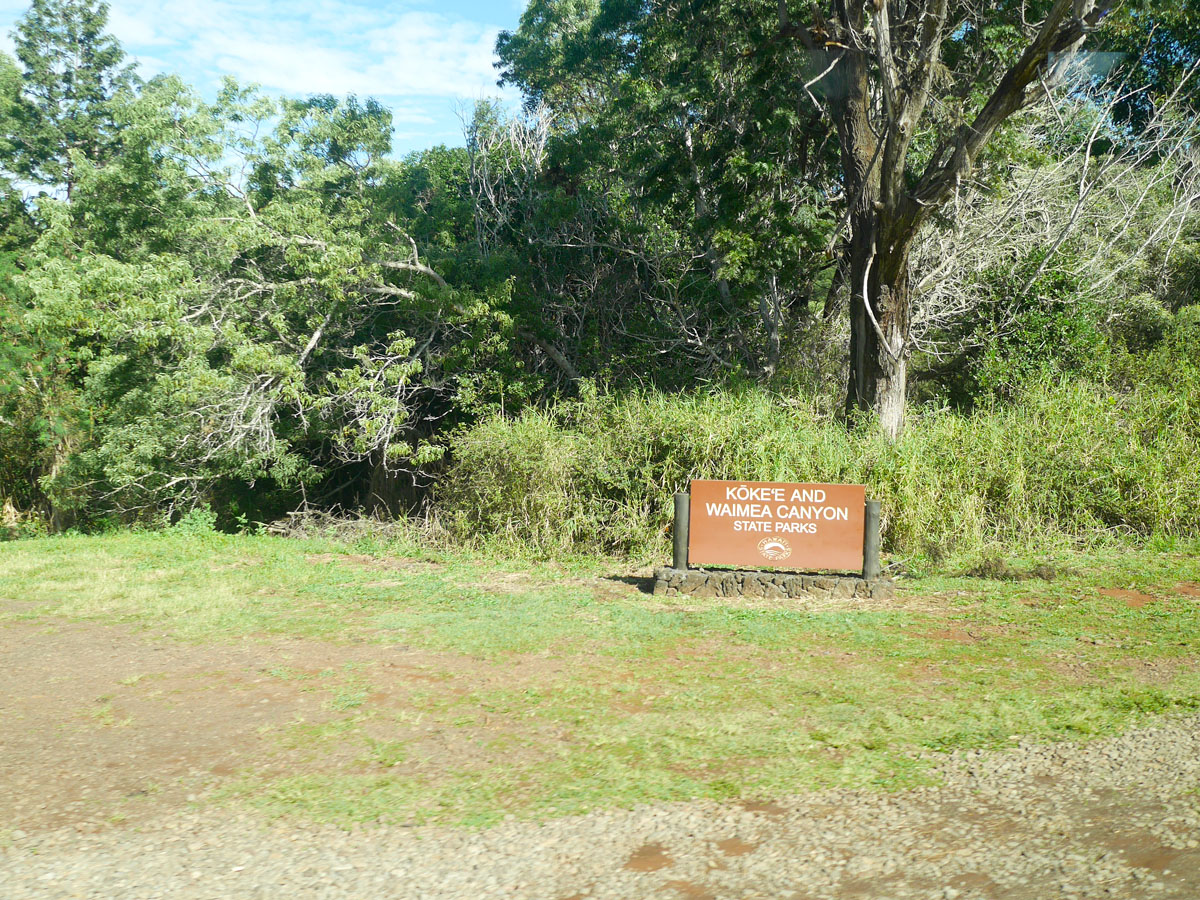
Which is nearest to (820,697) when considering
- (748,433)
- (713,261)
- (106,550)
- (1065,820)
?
(1065,820)

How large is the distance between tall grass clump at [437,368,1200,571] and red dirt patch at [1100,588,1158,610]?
2125 mm

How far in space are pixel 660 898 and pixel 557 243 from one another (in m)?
15.9

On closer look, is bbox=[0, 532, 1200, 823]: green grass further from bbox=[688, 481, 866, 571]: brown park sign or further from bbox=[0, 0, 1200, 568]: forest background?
bbox=[0, 0, 1200, 568]: forest background

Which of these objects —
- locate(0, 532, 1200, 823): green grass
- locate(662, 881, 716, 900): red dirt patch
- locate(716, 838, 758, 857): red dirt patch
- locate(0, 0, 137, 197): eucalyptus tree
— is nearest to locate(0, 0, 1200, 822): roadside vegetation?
locate(0, 532, 1200, 823): green grass

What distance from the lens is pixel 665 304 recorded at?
1845 centimetres

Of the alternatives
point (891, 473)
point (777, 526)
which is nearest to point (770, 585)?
point (777, 526)

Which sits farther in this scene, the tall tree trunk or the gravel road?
the tall tree trunk

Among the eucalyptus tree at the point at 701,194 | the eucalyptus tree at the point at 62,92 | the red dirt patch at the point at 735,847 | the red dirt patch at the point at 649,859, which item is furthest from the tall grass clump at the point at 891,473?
the eucalyptus tree at the point at 62,92

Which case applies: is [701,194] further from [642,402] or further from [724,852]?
[724,852]

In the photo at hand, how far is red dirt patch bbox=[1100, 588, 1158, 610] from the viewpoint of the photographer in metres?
8.72

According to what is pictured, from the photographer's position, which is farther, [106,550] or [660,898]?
[106,550]

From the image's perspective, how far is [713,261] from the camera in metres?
17.6

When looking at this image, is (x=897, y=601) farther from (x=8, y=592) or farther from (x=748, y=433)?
(x=8, y=592)

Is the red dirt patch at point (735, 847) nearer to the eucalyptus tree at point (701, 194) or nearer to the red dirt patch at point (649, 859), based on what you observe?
the red dirt patch at point (649, 859)
